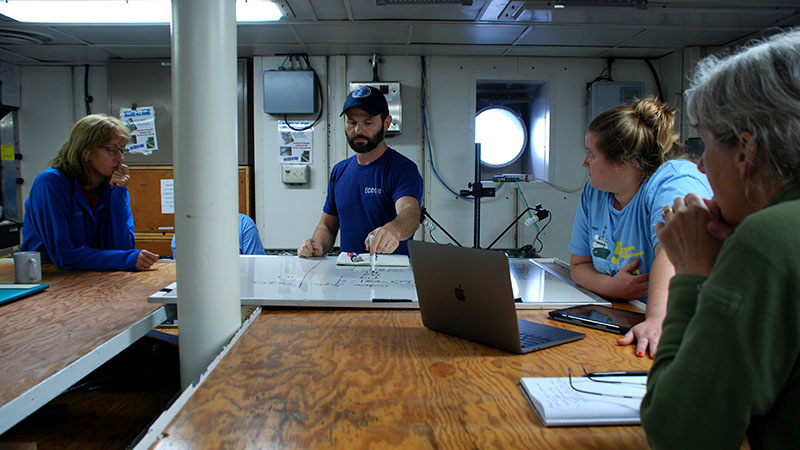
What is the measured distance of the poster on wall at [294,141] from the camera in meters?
3.99

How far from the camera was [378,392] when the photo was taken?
831 millimetres

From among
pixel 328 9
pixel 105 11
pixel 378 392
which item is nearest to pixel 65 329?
pixel 378 392

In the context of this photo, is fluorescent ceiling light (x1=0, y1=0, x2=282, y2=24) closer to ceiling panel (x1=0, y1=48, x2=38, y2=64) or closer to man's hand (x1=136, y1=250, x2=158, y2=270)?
ceiling panel (x1=0, y1=48, x2=38, y2=64)

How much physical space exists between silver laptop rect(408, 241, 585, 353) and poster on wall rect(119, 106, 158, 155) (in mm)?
3619

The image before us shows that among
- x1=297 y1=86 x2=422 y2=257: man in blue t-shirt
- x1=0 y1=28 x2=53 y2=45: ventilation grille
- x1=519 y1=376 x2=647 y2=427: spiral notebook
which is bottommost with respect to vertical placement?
x1=519 y1=376 x2=647 y2=427: spiral notebook

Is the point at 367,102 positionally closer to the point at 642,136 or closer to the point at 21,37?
the point at 642,136

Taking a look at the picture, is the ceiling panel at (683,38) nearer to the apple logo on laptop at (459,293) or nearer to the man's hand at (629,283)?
the man's hand at (629,283)

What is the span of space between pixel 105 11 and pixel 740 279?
3560mm

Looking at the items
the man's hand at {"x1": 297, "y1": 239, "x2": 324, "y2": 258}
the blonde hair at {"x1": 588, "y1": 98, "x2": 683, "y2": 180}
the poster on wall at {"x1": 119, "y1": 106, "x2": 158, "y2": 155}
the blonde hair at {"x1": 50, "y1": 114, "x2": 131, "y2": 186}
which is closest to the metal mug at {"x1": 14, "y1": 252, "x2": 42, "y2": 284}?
the blonde hair at {"x1": 50, "y1": 114, "x2": 131, "y2": 186}

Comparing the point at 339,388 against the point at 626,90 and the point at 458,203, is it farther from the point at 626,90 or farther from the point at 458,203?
the point at 626,90

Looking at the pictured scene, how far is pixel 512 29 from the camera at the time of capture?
3.35m

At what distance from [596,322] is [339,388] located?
682 mm

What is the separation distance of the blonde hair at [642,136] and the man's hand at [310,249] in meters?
1.27

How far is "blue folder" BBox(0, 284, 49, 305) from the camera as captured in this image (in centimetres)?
147
